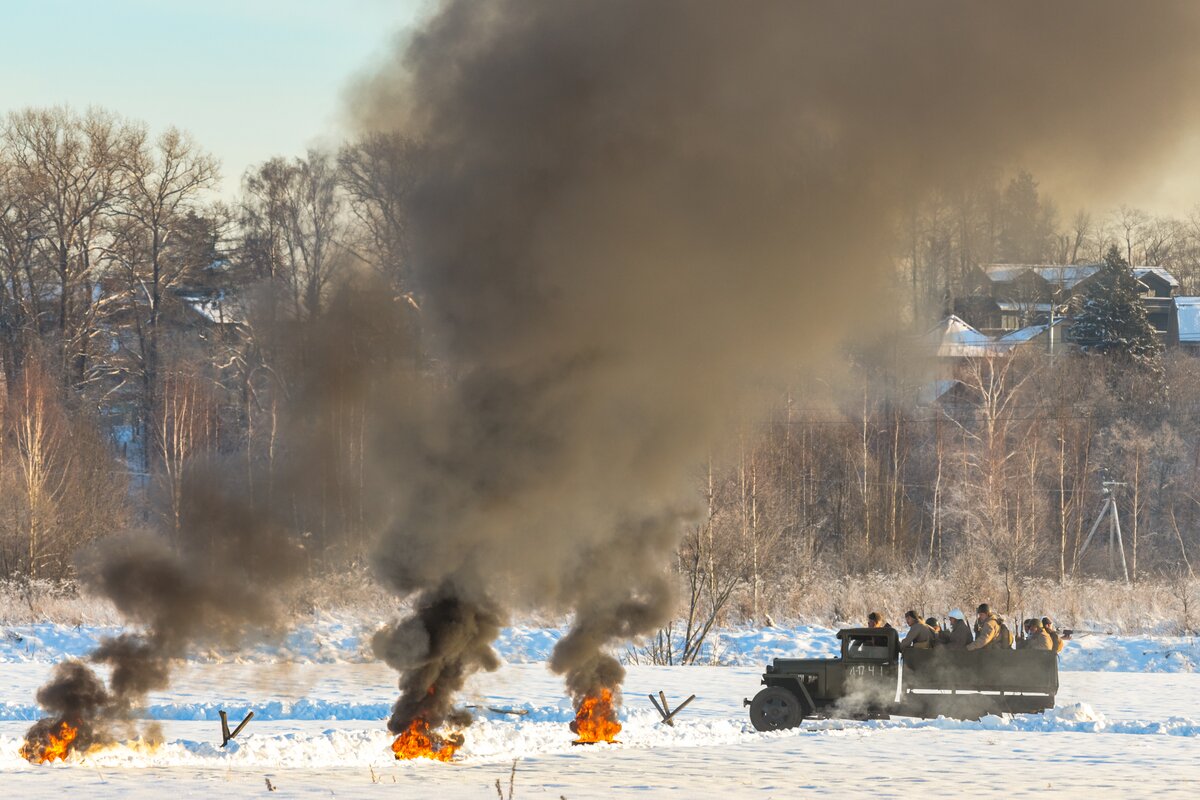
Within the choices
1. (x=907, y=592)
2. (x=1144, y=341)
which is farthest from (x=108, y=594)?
(x=1144, y=341)

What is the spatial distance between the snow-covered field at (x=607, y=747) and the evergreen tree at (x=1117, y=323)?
3264 cm

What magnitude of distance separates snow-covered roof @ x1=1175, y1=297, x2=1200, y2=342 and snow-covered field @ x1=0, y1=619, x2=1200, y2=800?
44666mm

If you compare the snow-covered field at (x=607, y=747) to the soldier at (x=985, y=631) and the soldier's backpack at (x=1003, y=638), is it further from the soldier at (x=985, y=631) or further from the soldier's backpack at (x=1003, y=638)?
the soldier's backpack at (x=1003, y=638)

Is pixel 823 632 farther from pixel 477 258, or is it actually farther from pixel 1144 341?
pixel 1144 341

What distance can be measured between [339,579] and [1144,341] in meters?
39.7

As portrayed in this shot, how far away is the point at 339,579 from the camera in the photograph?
30422mm

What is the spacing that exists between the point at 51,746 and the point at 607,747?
6.40 m

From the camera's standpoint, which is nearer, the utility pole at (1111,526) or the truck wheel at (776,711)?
the truck wheel at (776,711)

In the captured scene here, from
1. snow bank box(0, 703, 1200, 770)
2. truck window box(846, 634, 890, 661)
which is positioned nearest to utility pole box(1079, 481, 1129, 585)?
snow bank box(0, 703, 1200, 770)

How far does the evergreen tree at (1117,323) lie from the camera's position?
58.4 metres

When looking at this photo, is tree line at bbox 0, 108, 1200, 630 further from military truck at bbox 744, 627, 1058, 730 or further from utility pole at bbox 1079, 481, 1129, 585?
military truck at bbox 744, 627, 1058, 730

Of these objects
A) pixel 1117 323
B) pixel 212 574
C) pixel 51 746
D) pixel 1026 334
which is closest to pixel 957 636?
pixel 212 574

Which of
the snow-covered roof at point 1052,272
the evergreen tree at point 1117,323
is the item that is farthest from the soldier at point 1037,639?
the evergreen tree at point 1117,323

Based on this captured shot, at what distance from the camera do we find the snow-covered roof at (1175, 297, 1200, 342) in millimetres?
69250
